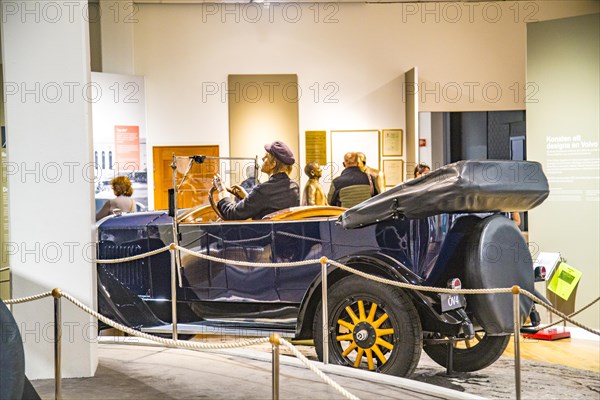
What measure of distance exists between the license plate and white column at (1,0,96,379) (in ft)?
A: 6.61

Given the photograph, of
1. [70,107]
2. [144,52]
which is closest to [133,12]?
[144,52]

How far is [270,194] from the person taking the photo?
6691mm

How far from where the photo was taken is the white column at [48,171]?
502cm

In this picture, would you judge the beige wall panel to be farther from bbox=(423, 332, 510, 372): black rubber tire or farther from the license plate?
the license plate

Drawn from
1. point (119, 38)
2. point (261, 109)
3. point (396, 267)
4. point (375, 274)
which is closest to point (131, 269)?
point (375, 274)

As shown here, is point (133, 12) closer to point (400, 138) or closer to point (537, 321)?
point (400, 138)

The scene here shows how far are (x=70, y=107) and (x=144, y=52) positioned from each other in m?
7.10

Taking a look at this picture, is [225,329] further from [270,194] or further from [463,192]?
[463,192]

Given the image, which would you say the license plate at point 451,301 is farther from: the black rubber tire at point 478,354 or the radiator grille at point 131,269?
the radiator grille at point 131,269

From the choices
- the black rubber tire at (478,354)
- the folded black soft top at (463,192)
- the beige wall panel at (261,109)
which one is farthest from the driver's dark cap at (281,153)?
the beige wall panel at (261,109)

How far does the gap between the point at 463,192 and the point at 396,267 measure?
0.62 meters

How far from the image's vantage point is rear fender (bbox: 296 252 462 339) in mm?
5348

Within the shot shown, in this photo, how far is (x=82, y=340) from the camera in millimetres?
5066

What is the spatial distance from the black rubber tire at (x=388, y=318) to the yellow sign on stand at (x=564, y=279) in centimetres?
322
